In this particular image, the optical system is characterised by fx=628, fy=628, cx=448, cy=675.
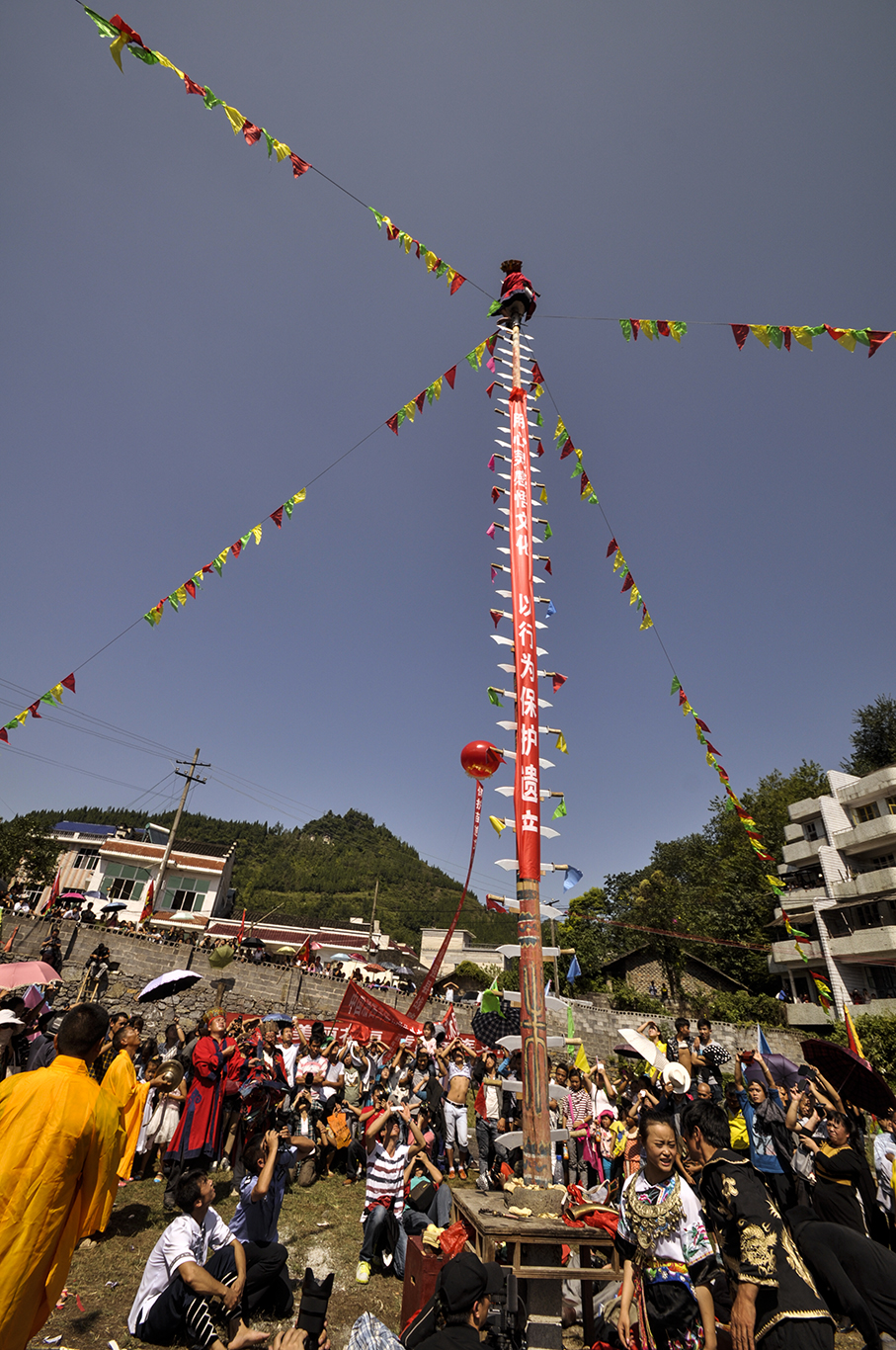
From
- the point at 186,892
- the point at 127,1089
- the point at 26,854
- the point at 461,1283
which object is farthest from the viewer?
the point at 186,892

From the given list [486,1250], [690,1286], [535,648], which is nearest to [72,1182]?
[486,1250]

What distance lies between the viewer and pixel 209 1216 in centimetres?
543

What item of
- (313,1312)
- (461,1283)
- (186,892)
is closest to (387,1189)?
(461,1283)

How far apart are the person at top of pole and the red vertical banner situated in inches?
52.8

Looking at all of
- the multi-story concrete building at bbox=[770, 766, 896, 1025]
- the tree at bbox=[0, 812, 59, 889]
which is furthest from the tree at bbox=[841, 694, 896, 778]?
Answer: the tree at bbox=[0, 812, 59, 889]

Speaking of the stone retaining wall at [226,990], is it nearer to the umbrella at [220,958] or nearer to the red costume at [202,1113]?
→ the umbrella at [220,958]

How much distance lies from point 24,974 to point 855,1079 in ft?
42.7

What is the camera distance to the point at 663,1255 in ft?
12.3

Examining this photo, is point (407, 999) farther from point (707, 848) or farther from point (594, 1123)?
point (707, 848)

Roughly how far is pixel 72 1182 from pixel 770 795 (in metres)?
49.6

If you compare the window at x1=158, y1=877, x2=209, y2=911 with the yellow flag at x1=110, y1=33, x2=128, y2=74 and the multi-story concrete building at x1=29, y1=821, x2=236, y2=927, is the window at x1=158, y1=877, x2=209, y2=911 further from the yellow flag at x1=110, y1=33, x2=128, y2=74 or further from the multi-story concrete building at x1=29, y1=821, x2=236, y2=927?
the yellow flag at x1=110, y1=33, x2=128, y2=74

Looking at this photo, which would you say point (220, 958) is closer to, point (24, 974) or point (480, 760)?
point (24, 974)

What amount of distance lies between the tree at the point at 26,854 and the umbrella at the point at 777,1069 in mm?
46625

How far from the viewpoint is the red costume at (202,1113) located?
8141 millimetres
